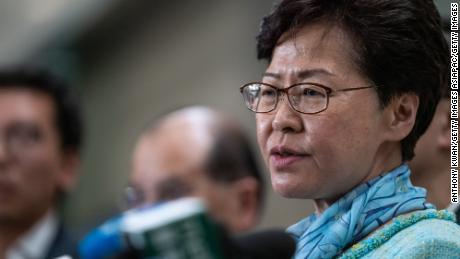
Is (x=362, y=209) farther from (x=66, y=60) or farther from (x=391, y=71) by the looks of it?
(x=66, y=60)

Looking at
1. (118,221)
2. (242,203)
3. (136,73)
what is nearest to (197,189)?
(242,203)

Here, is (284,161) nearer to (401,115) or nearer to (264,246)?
(401,115)

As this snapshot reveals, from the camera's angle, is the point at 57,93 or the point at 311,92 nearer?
the point at 311,92

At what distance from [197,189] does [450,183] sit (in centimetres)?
86

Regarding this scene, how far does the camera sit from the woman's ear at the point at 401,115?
7.28 ft

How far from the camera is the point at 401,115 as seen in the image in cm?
224

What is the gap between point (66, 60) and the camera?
13.4m

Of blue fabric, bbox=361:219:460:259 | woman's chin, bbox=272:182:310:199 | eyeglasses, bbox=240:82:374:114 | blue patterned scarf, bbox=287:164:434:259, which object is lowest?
blue fabric, bbox=361:219:460:259

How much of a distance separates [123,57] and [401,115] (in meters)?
9.79

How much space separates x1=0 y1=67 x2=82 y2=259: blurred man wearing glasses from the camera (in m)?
3.93

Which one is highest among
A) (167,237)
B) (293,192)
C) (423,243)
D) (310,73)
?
(310,73)

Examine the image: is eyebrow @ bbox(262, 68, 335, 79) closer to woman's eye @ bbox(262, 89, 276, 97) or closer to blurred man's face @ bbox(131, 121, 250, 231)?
woman's eye @ bbox(262, 89, 276, 97)

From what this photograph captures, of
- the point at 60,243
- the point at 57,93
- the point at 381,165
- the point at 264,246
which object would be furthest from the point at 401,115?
the point at 57,93

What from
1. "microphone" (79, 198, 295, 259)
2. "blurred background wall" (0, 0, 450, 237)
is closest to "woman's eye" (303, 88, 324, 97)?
"microphone" (79, 198, 295, 259)
